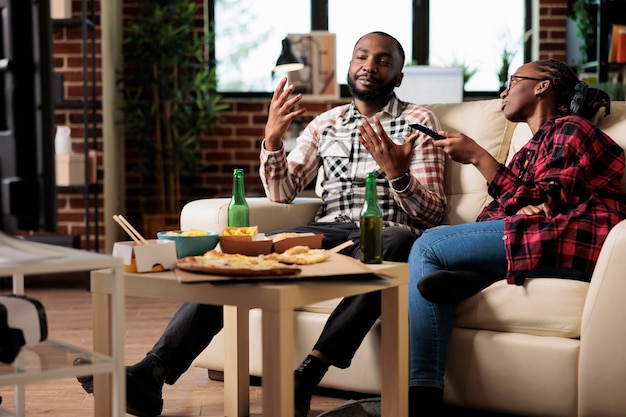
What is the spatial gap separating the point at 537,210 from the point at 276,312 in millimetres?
953

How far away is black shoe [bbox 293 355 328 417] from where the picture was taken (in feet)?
6.95

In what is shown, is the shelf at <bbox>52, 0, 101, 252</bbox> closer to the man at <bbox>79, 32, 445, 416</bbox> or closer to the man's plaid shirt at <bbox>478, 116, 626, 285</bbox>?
the man at <bbox>79, 32, 445, 416</bbox>

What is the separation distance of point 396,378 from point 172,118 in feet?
11.3

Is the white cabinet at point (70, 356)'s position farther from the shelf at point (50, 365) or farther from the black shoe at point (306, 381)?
the black shoe at point (306, 381)

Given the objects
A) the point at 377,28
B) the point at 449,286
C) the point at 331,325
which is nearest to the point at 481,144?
the point at 449,286

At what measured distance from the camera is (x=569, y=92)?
250 centimetres

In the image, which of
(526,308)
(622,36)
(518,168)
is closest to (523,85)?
(518,168)

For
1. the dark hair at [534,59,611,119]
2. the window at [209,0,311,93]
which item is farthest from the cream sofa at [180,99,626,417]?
the window at [209,0,311,93]

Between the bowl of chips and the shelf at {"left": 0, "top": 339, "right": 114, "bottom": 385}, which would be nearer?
the shelf at {"left": 0, "top": 339, "right": 114, "bottom": 385}

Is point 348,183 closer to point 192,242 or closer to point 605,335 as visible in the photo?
point 192,242

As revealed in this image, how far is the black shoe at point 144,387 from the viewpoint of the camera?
220cm

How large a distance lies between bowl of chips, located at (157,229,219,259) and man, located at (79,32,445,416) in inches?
15.0

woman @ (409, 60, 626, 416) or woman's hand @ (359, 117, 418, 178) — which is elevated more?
woman's hand @ (359, 117, 418, 178)

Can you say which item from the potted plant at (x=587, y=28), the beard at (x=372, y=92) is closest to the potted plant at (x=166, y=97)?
the potted plant at (x=587, y=28)
